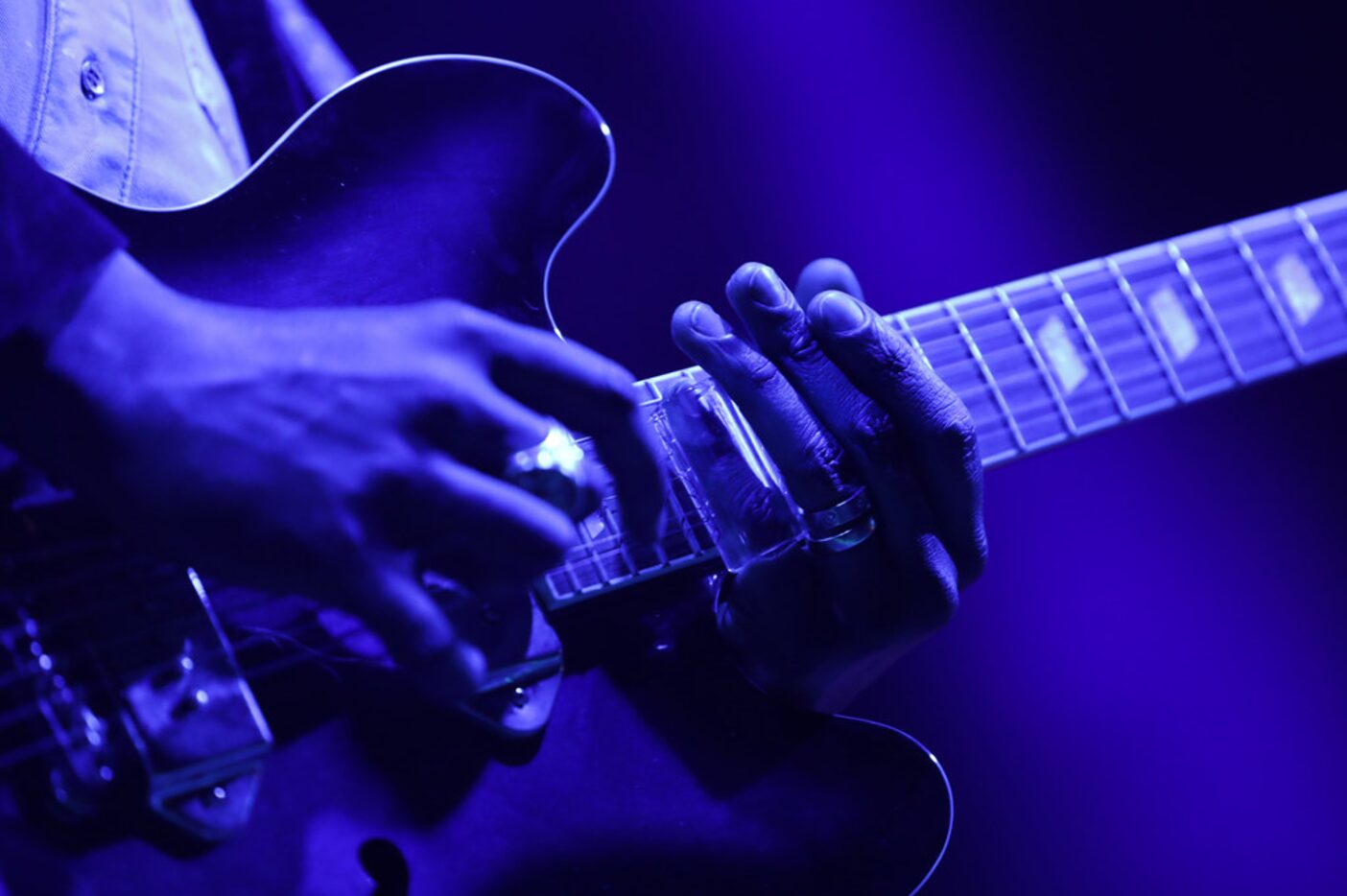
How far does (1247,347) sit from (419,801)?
77cm

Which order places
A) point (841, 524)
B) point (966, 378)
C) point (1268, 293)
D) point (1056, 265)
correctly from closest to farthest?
point (841, 524) → point (966, 378) → point (1268, 293) → point (1056, 265)

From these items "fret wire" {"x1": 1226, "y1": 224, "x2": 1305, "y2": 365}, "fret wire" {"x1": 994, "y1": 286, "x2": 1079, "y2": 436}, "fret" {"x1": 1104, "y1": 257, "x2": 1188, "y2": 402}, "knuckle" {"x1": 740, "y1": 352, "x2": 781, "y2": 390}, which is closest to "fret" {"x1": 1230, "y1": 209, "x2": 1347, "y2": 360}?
"fret wire" {"x1": 1226, "y1": 224, "x2": 1305, "y2": 365}

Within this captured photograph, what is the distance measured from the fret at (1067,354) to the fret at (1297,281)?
214 mm

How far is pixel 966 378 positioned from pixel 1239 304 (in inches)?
11.7

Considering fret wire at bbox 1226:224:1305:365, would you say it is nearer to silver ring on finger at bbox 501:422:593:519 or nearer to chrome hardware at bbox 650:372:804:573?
chrome hardware at bbox 650:372:804:573

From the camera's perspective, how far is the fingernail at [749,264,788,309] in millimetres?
649

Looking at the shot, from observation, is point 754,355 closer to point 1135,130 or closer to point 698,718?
point 698,718

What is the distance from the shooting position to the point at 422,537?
454mm

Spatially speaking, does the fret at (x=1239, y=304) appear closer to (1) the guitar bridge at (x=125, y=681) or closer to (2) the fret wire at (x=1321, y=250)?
(2) the fret wire at (x=1321, y=250)

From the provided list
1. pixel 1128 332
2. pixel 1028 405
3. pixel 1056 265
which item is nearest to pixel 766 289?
pixel 1028 405

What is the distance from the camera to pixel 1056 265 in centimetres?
121

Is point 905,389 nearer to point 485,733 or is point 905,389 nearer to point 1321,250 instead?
point 485,733

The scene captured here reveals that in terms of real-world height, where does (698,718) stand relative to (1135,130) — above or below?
below

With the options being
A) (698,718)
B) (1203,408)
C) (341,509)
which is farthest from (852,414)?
(1203,408)
